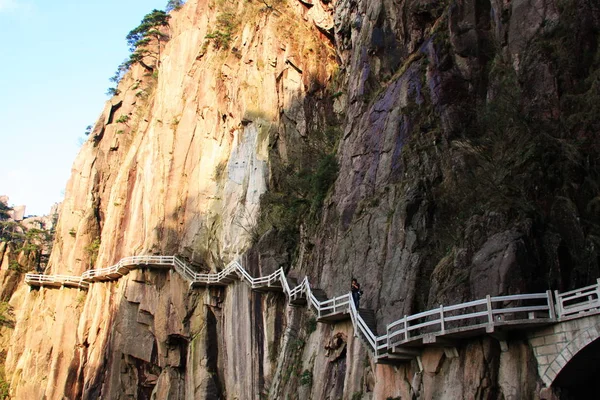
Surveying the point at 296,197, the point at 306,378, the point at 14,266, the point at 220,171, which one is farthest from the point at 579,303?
the point at 14,266

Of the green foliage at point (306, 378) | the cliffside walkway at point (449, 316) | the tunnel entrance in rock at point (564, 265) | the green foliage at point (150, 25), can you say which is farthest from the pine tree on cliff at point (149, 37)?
the tunnel entrance in rock at point (564, 265)

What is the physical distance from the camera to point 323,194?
1253 inches

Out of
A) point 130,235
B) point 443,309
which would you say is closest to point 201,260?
point 130,235

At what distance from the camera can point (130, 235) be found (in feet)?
166

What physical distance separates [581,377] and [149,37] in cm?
5933

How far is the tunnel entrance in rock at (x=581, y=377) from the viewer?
47.7 feet

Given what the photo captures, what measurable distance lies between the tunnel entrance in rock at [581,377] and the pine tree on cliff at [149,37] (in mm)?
55620

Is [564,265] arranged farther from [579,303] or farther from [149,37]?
[149,37]

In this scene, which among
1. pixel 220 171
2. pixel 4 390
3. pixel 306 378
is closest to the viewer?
pixel 306 378

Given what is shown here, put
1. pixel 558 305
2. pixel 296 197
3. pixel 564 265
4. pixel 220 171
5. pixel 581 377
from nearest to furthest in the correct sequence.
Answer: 1. pixel 558 305
2. pixel 581 377
3. pixel 564 265
4. pixel 296 197
5. pixel 220 171

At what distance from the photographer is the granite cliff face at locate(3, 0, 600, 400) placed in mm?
18234

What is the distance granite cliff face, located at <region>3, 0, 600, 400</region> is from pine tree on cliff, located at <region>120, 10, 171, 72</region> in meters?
1.65

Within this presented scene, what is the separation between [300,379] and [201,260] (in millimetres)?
17579

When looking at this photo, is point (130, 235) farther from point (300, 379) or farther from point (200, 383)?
point (300, 379)
